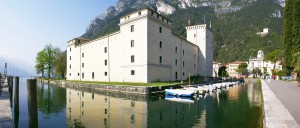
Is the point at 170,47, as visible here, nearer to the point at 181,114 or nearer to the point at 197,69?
the point at 197,69

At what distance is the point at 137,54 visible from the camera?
44750 mm

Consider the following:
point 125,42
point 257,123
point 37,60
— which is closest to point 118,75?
point 125,42

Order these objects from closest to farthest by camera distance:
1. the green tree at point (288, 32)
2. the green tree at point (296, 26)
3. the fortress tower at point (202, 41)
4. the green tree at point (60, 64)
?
1. the green tree at point (296, 26)
2. the green tree at point (288, 32)
3. the fortress tower at point (202, 41)
4. the green tree at point (60, 64)

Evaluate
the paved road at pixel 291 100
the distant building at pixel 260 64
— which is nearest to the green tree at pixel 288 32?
the paved road at pixel 291 100

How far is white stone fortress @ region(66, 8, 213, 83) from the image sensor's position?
4366 cm

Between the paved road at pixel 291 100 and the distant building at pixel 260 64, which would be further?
the distant building at pixel 260 64

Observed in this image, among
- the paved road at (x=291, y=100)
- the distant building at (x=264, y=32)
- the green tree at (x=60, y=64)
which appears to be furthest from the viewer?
the distant building at (x=264, y=32)

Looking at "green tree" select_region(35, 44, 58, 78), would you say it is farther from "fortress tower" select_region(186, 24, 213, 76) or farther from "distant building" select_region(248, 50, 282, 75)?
"distant building" select_region(248, 50, 282, 75)

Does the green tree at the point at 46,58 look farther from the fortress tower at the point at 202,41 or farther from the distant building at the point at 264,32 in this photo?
the distant building at the point at 264,32

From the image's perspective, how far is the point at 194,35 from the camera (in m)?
75.3

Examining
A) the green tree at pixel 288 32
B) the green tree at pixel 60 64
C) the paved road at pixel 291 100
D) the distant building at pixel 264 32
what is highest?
the distant building at pixel 264 32

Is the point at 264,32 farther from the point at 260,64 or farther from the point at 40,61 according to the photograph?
the point at 40,61

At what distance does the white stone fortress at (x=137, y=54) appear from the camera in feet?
143

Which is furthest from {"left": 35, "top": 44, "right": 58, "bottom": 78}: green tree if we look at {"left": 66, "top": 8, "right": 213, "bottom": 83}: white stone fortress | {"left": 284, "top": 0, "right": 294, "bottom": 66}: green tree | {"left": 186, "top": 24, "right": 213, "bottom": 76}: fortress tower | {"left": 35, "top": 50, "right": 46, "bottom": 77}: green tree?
{"left": 284, "top": 0, "right": 294, "bottom": 66}: green tree
